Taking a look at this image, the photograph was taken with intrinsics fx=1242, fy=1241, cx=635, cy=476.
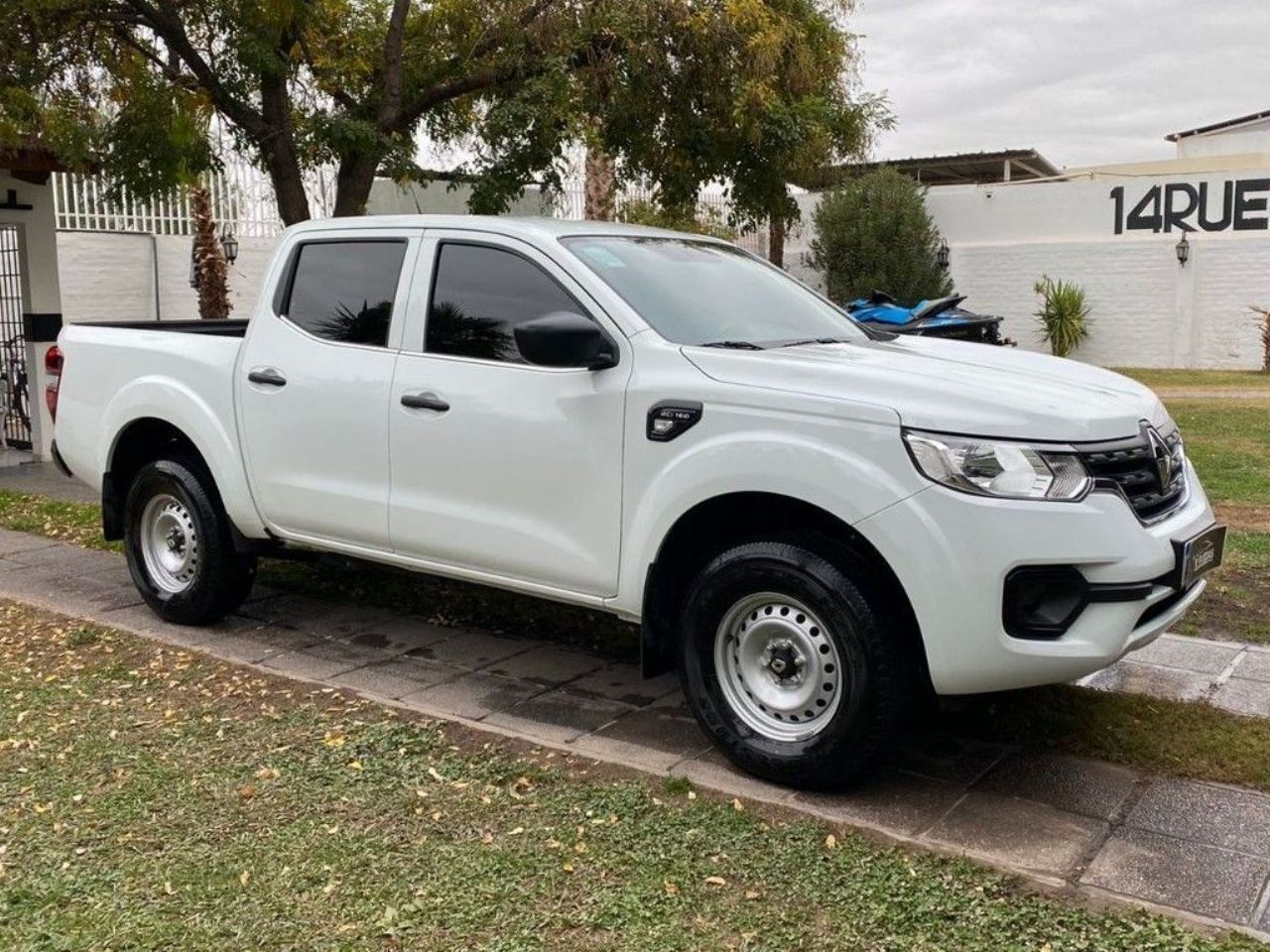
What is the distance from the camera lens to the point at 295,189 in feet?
33.7

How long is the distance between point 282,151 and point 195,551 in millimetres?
4983

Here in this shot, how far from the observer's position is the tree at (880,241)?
25531 mm

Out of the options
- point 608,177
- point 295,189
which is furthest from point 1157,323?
point 295,189

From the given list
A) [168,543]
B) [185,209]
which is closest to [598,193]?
[185,209]

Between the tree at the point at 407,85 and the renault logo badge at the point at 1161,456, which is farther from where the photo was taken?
the tree at the point at 407,85

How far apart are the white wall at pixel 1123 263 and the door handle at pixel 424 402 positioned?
22.6m

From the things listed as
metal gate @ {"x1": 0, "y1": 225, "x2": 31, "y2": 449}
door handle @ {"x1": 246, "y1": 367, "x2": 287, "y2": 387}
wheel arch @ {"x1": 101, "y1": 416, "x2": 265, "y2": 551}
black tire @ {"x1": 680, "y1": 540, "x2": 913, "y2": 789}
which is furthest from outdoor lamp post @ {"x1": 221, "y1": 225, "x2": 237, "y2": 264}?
black tire @ {"x1": 680, "y1": 540, "x2": 913, "y2": 789}

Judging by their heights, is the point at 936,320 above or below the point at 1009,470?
above

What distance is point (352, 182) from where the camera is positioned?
1026cm

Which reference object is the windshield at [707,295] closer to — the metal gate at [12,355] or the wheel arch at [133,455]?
the wheel arch at [133,455]

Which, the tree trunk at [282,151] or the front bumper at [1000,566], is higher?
the tree trunk at [282,151]

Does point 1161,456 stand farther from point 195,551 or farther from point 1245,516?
point 1245,516

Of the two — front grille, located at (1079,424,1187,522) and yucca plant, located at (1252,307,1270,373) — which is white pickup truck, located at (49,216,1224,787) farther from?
yucca plant, located at (1252,307,1270,373)

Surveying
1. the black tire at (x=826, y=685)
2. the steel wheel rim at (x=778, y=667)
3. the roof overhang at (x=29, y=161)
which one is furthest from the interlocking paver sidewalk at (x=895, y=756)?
the roof overhang at (x=29, y=161)
